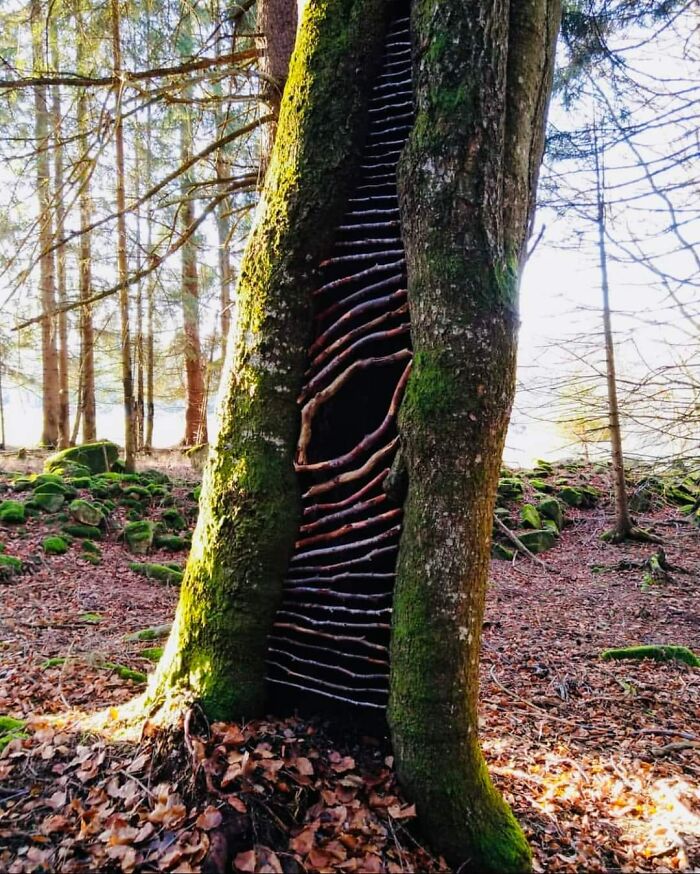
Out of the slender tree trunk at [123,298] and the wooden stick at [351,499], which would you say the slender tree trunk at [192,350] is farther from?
the wooden stick at [351,499]

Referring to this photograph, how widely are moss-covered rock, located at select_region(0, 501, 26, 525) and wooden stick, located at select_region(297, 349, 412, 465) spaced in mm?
7183

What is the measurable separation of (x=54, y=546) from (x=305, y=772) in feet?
21.0

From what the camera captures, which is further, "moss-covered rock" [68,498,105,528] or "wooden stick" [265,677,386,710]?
"moss-covered rock" [68,498,105,528]

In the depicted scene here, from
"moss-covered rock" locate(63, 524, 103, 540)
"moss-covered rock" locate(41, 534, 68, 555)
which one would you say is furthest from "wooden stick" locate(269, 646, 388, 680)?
"moss-covered rock" locate(63, 524, 103, 540)

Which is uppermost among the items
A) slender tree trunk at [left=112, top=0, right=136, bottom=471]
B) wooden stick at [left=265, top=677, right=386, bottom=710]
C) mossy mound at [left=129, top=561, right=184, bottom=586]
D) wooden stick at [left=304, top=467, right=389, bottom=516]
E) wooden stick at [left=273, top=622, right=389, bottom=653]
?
slender tree trunk at [left=112, top=0, right=136, bottom=471]

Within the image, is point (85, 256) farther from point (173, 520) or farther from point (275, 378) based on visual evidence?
point (275, 378)

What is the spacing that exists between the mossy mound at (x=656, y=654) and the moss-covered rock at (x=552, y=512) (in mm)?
6170

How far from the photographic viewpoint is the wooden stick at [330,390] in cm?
226

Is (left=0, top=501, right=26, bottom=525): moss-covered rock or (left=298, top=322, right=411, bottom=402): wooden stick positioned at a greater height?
(left=298, top=322, right=411, bottom=402): wooden stick

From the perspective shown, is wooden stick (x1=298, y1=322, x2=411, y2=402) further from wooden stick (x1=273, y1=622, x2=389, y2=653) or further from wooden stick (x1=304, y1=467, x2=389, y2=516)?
wooden stick (x1=273, y1=622, x2=389, y2=653)

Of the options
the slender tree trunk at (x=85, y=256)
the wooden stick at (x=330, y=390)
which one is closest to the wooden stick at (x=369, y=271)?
the wooden stick at (x=330, y=390)

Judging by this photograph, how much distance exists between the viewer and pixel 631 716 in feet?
12.9

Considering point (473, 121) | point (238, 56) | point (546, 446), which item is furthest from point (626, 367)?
point (473, 121)

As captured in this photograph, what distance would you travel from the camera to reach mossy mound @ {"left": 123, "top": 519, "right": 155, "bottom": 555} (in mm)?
8141
